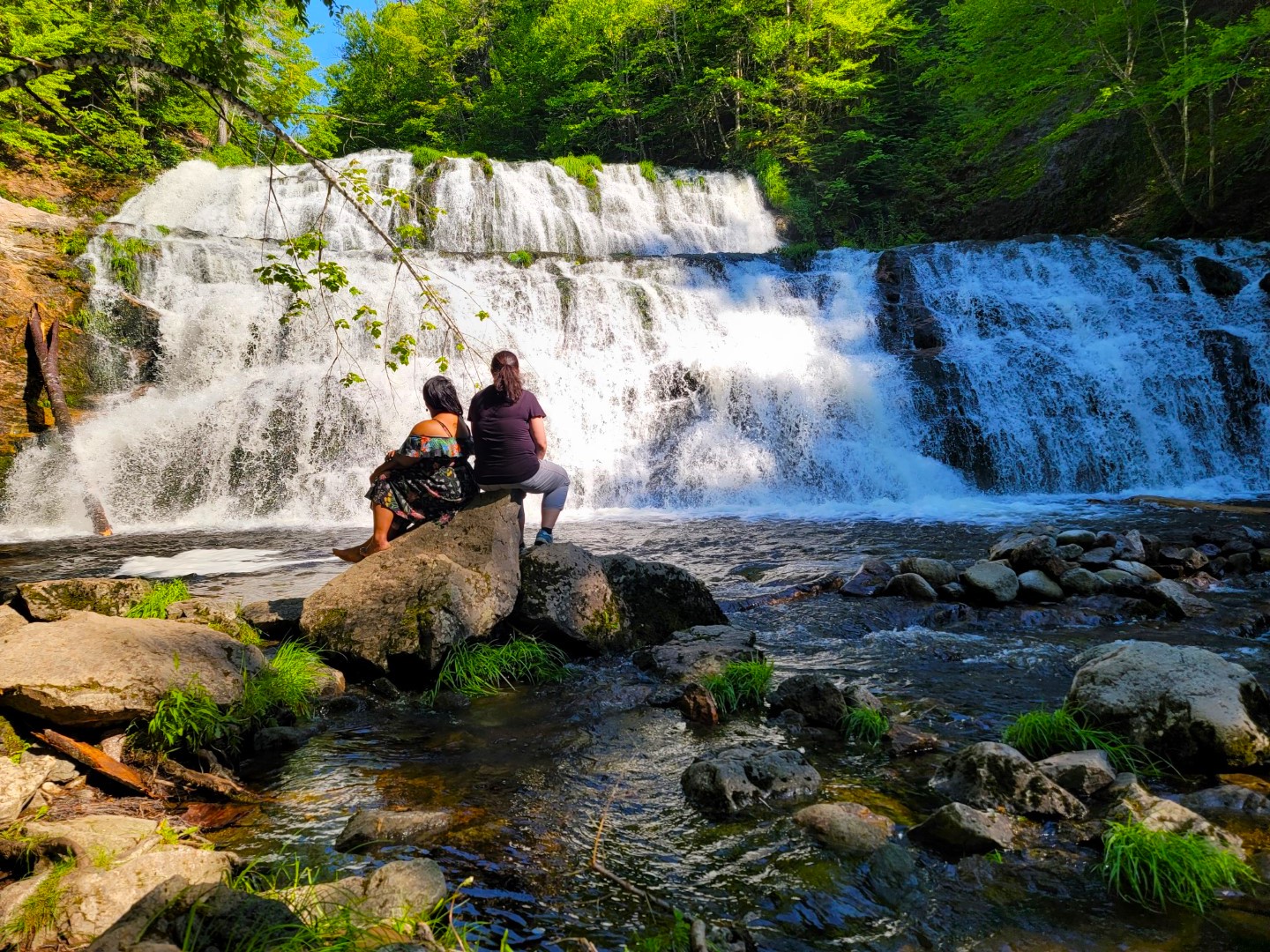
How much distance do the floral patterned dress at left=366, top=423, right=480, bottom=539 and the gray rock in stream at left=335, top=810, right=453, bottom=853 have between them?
2999mm

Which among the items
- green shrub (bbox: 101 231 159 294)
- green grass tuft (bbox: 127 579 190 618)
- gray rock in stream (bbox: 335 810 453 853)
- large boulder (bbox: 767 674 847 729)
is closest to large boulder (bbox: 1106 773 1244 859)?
large boulder (bbox: 767 674 847 729)

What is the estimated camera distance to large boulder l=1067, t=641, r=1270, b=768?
3.43 meters

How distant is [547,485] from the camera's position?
20.6ft

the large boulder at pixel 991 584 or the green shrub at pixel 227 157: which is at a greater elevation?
the green shrub at pixel 227 157

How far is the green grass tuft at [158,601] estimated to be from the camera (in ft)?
17.3

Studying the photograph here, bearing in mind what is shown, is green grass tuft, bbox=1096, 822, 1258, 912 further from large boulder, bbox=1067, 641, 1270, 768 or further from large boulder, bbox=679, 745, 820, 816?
large boulder, bbox=679, 745, 820, 816

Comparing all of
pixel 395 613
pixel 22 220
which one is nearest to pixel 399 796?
pixel 395 613

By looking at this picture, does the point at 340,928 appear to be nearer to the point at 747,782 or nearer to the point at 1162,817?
the point at 747,782

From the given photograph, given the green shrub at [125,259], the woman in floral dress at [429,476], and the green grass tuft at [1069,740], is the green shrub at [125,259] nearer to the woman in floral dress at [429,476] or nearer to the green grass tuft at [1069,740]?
the woman in floral dress at [429,476]

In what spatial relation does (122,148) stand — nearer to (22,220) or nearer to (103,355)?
(22,220)

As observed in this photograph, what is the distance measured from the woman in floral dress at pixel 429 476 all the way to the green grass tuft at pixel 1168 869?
4.61m

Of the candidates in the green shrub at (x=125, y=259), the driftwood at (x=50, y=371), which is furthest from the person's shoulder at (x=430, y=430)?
the green shrub at (x=125, y=259)

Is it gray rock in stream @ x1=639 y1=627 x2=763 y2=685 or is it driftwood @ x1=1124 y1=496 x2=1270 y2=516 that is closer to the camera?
gray rock in stream @ x1=639 y1=627 x2=763 y2=685

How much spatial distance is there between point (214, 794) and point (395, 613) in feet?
5.61
